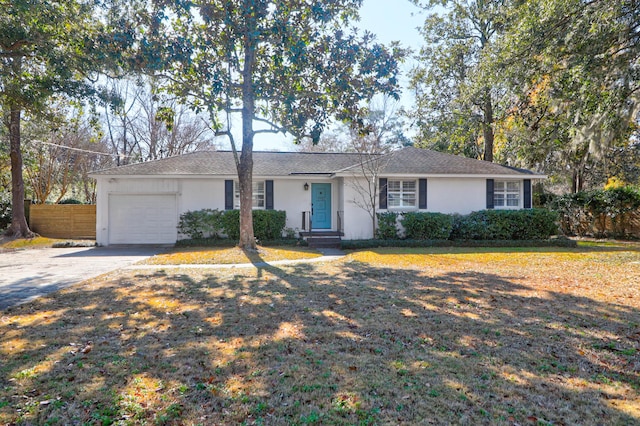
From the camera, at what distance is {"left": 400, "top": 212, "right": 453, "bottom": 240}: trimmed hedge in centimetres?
1381

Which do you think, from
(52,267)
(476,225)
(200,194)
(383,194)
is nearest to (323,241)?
(383,194)

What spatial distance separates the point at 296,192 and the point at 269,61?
18.0 feet

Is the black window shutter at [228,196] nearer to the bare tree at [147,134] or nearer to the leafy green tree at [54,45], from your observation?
the leafy green tree at [54,45]

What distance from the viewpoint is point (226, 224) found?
1400cm

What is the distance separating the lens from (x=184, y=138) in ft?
96.2

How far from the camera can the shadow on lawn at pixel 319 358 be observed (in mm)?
2783

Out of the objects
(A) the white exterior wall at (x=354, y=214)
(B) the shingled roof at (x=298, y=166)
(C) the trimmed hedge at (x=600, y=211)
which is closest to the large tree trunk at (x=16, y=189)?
(B) the shingled roof at (x=298, y=166)

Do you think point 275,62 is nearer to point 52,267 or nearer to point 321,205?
point 321,205

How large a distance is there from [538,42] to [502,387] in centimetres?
968

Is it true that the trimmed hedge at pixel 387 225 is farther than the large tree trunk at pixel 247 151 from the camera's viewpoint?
Yes

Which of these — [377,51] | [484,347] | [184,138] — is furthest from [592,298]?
[184,138]

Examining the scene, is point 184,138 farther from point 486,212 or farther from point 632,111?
point 632,111

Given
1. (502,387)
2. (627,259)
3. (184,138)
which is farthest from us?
(184,138)

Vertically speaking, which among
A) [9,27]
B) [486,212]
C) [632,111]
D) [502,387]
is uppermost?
[9,27]
